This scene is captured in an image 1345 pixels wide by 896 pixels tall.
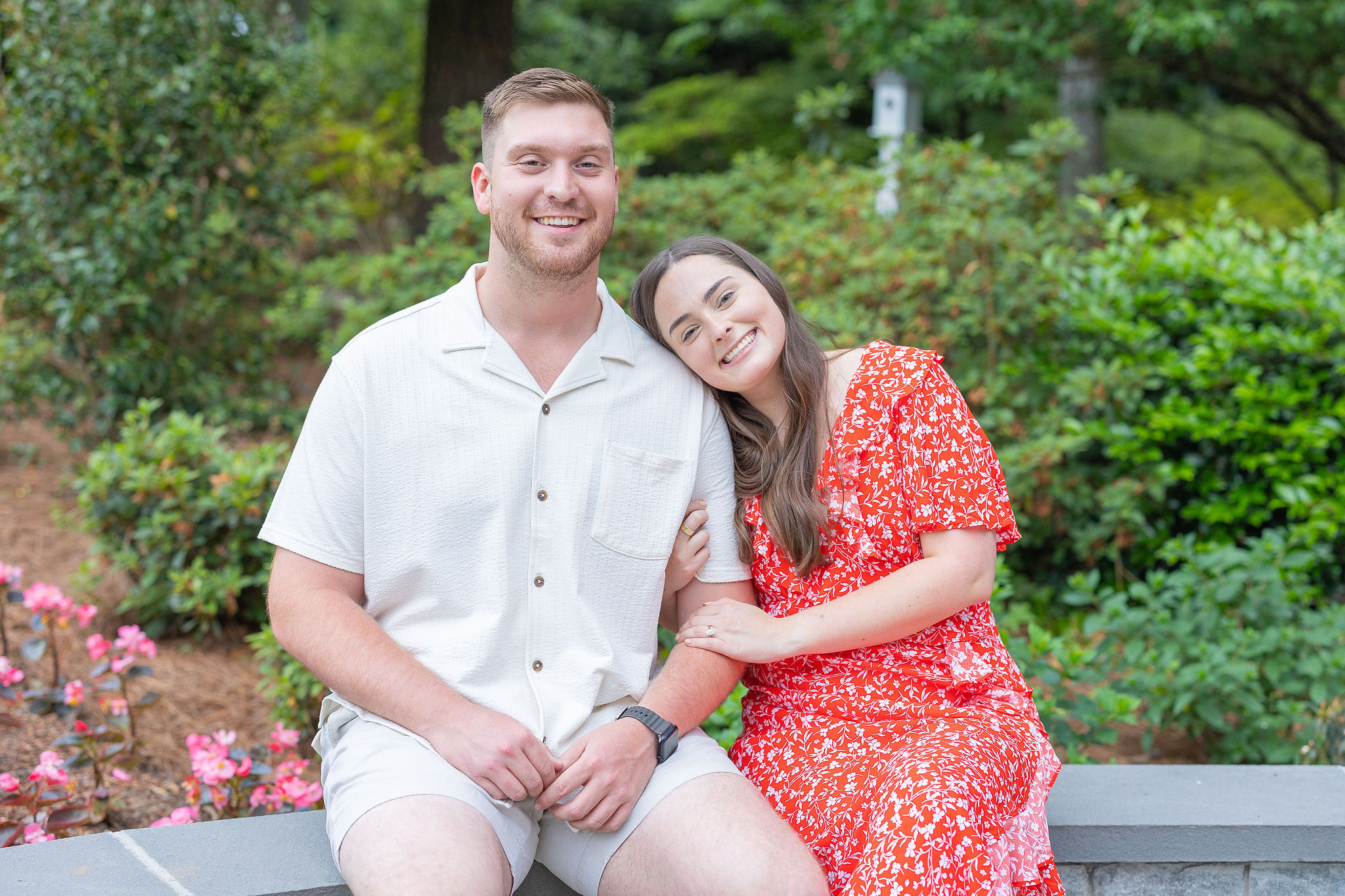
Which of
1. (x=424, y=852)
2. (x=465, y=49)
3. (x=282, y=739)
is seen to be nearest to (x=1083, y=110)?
(x=465, y=49)

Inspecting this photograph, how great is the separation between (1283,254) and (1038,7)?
289 cm

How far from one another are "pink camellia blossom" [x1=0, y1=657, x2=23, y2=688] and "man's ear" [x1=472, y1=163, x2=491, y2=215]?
5.19ft

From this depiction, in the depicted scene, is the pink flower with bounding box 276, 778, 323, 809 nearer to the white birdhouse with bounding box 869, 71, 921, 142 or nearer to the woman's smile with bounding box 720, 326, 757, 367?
the woman's smile with bounding box 720, 326, 757, 367

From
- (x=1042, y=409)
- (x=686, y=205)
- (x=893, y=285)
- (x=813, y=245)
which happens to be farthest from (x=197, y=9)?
(x=1042, y=409)

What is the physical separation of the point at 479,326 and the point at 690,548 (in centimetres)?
62

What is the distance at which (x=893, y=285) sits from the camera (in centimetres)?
438

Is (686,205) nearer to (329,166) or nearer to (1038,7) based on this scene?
(1038,7)

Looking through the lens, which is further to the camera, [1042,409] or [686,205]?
[686,205]

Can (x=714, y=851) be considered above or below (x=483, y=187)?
below

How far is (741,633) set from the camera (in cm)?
223

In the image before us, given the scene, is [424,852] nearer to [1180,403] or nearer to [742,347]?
[742,347]

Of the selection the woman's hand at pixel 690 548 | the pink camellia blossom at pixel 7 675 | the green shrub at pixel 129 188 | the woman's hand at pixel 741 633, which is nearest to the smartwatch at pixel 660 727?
the woman's hand at pixel 741 633

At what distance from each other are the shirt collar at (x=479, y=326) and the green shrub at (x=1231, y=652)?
1.74 meters

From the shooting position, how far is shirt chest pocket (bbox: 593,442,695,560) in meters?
2.24
